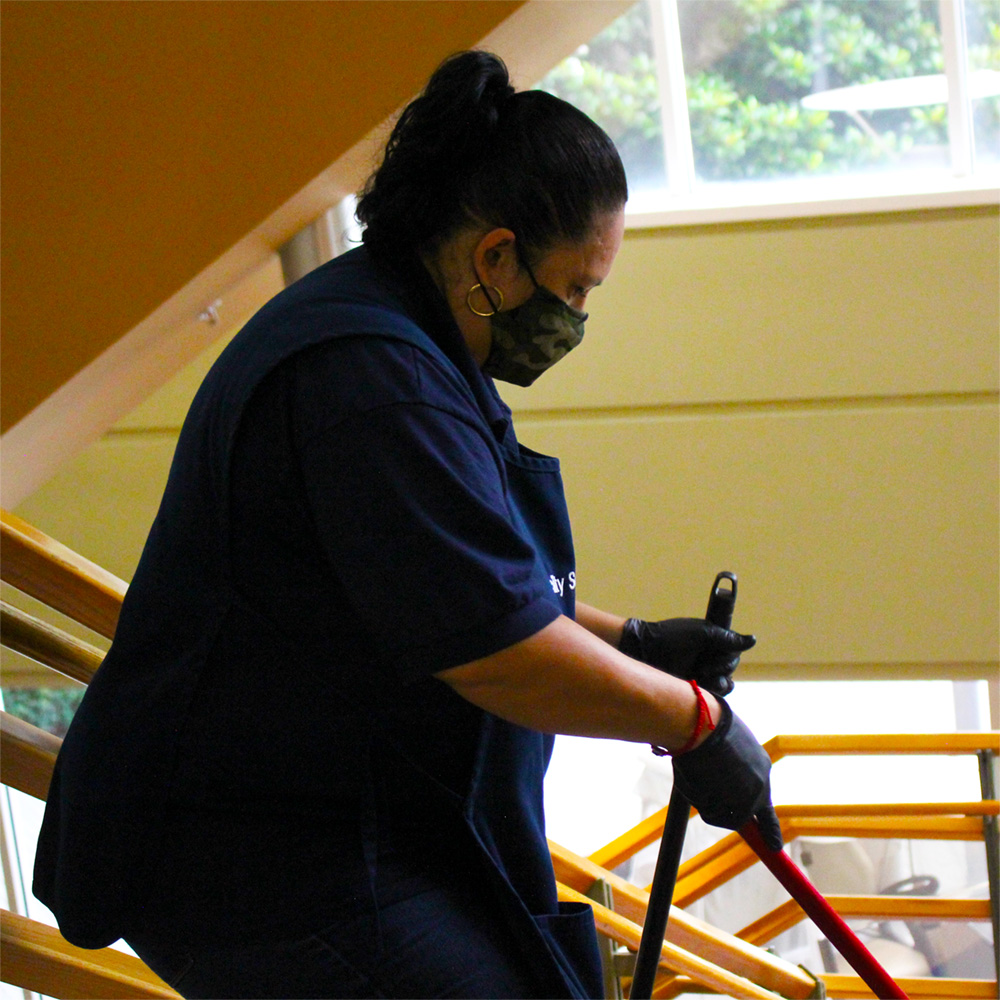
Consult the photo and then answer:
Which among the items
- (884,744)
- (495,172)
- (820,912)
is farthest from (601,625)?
(884,744)

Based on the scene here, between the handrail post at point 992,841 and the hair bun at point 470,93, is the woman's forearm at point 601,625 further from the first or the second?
the handrail post at point 992,841

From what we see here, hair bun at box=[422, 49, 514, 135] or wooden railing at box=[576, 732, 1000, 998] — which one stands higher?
hair bun at box=[422, 49, 514, 135]

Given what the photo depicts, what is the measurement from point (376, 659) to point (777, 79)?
267cm

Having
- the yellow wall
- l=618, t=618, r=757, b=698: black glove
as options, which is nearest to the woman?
l=618, t=618, r=757, b=698: black glove

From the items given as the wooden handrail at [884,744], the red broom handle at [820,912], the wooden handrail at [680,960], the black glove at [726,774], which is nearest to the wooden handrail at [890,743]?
the wooden handrail at [884,744]

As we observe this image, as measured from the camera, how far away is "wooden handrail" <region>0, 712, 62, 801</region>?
118 cm

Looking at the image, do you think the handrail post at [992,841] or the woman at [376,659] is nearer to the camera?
the woman at [376,659]

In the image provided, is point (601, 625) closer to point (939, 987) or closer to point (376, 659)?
point (376, 659)

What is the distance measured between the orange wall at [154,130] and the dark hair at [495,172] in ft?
1.65

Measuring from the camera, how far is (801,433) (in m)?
2.99

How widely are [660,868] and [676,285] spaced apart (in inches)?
77.3

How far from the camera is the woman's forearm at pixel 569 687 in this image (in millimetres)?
883

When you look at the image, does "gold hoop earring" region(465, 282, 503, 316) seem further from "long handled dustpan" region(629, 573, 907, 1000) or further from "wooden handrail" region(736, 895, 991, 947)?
Answer: "wooden handrail" region(736, 895, 991, 947)

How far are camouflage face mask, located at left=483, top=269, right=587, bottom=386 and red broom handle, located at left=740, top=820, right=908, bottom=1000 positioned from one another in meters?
0.60
